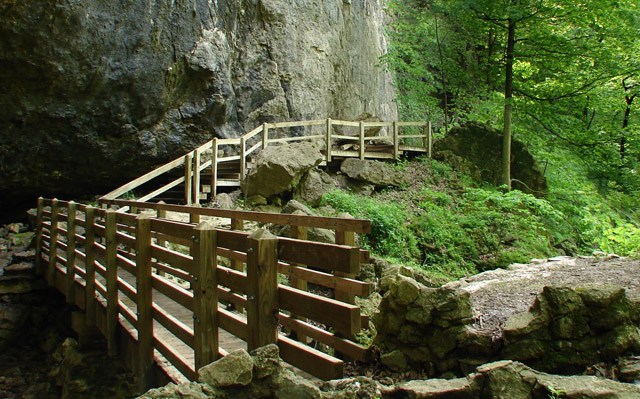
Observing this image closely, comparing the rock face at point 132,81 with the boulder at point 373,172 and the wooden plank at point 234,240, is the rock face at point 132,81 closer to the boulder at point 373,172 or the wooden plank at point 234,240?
the boulder at point 373,172

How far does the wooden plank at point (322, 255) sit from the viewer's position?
2535mm

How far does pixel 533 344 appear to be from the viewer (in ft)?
11.3

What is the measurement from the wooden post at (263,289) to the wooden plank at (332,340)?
0.87 ft

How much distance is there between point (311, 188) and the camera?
13.4 metres

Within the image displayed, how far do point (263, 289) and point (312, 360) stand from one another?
0.55 m

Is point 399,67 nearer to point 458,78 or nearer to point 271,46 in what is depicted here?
A: point 458,78

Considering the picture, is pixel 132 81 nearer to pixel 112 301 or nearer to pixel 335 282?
pixel 112 301

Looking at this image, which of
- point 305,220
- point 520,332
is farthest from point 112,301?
point 520,332

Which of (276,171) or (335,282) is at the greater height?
(276,171)

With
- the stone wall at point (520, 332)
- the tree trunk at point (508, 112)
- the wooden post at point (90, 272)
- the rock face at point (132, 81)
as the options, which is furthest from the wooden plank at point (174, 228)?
the tree trunk at point (508, 112)

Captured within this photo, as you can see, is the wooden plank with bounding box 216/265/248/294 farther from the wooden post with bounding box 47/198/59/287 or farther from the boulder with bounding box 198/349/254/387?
the wooden post with bounding box 47/198/59/287

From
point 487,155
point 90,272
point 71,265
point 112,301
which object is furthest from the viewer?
point 487,155

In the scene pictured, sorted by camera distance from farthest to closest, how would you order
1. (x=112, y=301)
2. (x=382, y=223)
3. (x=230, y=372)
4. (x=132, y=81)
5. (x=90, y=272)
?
1. (x=132, y=81)
2. (x=382, y=223)
3. (x=90, y=272)
4. (x=112, y=301)
5. (x=230, y=372)

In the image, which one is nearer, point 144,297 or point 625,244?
point 144,297
